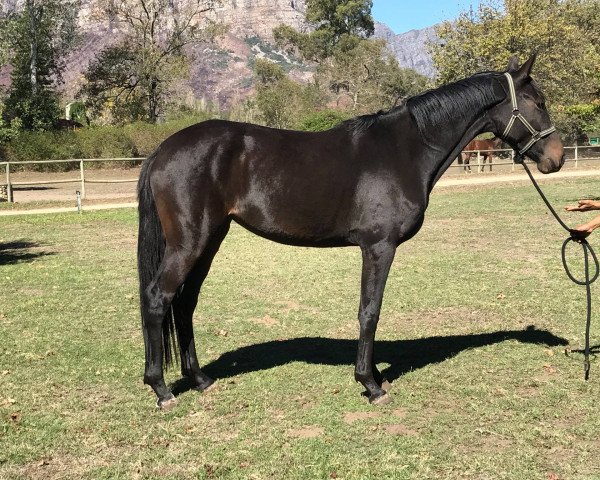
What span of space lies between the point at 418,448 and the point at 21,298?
6.30 m

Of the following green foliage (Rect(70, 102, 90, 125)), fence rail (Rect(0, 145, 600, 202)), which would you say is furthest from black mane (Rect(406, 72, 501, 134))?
green foliage (Rect(70, 102, 90, 125))

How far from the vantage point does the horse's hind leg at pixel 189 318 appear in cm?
511

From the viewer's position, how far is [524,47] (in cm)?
3644

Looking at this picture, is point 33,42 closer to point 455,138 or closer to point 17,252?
point 17,252

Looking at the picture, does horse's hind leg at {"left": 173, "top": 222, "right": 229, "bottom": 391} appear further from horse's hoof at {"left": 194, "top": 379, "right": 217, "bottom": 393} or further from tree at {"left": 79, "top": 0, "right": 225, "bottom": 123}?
tree at {"left": 79, "top": 0, "right": 225, "bottom": 123}

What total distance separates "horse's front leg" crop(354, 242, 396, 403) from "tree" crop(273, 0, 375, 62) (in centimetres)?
7291

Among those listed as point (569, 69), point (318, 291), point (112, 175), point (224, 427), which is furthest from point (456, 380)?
point (569, 69)

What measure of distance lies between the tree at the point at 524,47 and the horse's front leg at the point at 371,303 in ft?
110

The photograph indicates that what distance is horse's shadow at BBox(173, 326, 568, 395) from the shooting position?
221 inches

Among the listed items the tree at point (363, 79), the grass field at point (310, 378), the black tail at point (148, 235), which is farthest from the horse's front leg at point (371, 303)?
Result: the tree at point (363, 79)

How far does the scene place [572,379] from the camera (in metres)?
5.10

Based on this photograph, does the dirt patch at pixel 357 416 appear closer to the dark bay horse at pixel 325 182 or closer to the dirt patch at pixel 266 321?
the dark bay horse at pixel 325 182

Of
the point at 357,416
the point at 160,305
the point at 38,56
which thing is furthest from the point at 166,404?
the point at 38,56

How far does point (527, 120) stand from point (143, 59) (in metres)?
44.1
